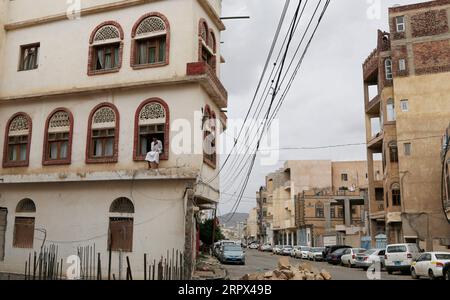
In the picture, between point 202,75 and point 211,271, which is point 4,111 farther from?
point 211,271

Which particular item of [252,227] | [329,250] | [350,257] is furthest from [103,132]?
[252,227]

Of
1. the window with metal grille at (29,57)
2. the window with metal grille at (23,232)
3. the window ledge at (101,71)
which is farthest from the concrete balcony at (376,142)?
the window with metal grille at (23,232)

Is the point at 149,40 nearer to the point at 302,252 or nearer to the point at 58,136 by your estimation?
the point at 58,136

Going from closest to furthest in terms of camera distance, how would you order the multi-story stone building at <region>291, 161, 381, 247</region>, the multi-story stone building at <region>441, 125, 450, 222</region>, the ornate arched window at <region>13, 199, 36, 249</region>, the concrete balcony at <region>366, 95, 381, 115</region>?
the ornate arched window at <region>13, 199, 36, 249</region> → the multi-story stone building at <region>441, 125, 450, 222</region> → the concrete balcony at <region>366, 95, 381, 115</region> → the multi-story stone building at <region>291, 161, 381, 247</region>

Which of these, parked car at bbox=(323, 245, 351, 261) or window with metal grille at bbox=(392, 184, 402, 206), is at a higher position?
window with metal grille at bbox=(392, 184, 402, 206)

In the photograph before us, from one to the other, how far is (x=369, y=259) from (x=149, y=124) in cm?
1931

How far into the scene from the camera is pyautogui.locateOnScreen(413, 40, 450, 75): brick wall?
3844 centimetres

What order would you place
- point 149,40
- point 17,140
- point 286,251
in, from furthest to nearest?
point 286,251 < point 17,140 < point 149,40

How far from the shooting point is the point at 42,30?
22.1 m

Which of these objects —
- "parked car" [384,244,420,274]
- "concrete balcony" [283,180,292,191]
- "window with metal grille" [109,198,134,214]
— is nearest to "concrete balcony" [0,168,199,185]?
"window with metal grille" [109,198,134,214]

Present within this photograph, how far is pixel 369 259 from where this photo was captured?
3055cm

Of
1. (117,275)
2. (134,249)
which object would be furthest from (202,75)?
(117,275)

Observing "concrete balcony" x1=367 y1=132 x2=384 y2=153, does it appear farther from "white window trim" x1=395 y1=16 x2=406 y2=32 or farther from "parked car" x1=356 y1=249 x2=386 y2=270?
"parked car" x1=356 y1=249 x2=386 y2=270
